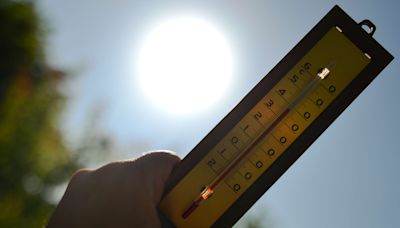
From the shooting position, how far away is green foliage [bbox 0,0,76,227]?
29.9 feet

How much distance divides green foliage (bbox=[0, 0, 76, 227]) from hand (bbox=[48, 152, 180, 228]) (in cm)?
788

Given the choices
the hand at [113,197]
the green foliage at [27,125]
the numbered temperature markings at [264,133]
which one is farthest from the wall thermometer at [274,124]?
the green foliage at [27,125]

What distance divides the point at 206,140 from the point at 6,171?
900 cm

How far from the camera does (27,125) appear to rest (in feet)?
30.8

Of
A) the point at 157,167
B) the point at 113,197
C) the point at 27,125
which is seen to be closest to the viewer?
the point at 113,197

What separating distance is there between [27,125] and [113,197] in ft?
29.7

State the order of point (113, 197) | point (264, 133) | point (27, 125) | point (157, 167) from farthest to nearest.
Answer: point (27, 125), point (264, 133), point (157, 167), point (113, 197)

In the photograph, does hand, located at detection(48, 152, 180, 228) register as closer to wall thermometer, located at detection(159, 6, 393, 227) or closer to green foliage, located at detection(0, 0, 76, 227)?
wall thermometer, located at detection(159, 6, 393, 227)

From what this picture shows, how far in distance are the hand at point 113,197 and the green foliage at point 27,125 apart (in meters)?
7.88

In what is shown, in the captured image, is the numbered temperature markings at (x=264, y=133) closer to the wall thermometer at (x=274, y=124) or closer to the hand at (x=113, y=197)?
the wall thermometer at (x=274, y=124)

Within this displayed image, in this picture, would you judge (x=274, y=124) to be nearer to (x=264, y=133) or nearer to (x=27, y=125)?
(x=264, y=133)

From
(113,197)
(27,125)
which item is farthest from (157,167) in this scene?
(27,125)

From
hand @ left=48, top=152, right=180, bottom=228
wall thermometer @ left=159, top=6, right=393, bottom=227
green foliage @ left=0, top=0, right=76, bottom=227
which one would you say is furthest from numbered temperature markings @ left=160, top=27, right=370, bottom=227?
green foliage @ left=0, top=0, right=76, bottom=227

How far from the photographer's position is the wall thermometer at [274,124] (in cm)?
137
